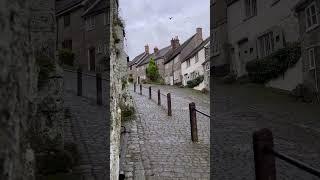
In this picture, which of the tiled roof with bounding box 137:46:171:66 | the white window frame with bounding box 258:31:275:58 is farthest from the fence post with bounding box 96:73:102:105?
the tiled roof with bounding box 137:46:171:66

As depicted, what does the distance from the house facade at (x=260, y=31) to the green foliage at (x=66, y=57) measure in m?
4.14

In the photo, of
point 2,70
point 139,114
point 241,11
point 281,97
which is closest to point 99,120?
point 2,70

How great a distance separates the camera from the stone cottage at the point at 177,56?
42.8 meters

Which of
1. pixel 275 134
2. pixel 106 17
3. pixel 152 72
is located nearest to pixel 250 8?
pixel 275 134

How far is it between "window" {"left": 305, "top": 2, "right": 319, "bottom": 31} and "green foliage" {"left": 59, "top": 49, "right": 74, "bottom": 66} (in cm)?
457

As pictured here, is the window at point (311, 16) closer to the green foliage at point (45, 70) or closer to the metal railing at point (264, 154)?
the metal railing at point (264, 154)

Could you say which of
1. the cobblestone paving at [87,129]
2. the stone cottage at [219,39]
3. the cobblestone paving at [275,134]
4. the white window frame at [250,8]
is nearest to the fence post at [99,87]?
the cobblestone paving at [87,129]

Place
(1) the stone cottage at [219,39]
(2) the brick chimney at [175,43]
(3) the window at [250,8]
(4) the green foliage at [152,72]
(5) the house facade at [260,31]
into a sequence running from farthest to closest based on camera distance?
(2) the brick chimney at [175,43] < (4) the green foliage at [152,72] < (3) the window at [250,8] < (1) the stone cottage at [219,39] < (5) the house facade at [260,31]

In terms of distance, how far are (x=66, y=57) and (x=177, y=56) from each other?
45713 millimetres

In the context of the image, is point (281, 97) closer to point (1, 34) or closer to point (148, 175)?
point (148, 175)

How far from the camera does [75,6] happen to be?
2215 millimetres

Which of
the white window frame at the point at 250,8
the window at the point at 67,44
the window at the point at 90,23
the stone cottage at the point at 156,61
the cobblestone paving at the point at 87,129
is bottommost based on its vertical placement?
the cobblestone paving at the point at 87,129

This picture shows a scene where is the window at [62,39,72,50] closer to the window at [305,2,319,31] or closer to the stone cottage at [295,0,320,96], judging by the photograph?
the stone cottage at [295,0,320,96]

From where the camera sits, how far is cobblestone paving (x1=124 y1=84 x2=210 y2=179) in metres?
6.19
